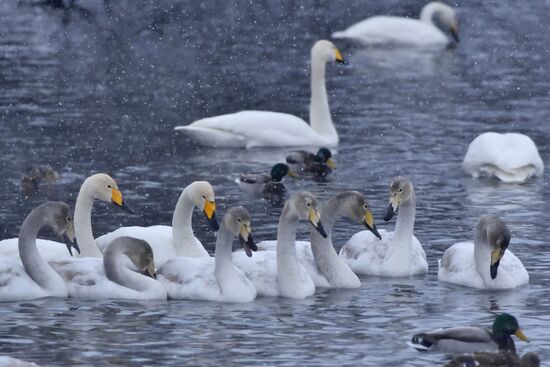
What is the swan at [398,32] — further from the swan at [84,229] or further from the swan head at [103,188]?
the swan at [84,229]

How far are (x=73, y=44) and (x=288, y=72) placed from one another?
5.68 meters

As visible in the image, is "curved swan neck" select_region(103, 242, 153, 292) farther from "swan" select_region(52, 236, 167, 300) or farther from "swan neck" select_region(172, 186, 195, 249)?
"swan neck" select_region(172, 186, 195, 249)

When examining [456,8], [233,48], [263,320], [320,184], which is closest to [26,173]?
[320,184]

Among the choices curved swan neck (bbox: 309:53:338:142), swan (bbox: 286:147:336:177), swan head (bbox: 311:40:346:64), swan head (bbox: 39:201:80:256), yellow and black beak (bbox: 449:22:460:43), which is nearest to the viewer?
swan head (bbox: 39:201:80:256)

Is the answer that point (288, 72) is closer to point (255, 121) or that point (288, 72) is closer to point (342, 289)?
point (255, 121)

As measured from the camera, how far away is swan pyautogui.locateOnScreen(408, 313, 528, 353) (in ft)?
41.5

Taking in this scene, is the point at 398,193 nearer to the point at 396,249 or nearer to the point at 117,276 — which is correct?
the point at 396,249

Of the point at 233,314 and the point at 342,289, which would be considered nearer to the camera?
the point at 233,314

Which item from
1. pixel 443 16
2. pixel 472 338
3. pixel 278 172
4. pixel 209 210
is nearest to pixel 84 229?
pixel 209 210

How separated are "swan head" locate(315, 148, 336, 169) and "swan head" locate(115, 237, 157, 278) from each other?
Answer: 22.0 feet

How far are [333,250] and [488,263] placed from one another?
1.41 meters

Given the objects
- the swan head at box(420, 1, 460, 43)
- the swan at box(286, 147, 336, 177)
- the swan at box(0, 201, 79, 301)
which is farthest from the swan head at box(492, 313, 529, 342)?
the swan head at box(420, 1, 460, 43)

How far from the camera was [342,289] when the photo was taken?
15641mm

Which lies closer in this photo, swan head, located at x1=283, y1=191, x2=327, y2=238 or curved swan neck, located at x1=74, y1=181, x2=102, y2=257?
swan head, located at x1=283, y1=191, x2=327, y2=238
